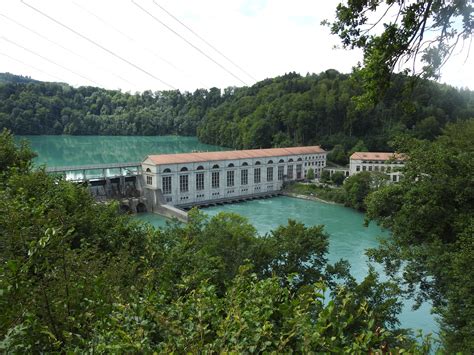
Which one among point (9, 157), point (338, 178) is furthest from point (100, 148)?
point (9, 157)

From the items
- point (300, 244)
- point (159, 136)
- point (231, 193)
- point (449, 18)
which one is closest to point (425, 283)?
point (300, 244)

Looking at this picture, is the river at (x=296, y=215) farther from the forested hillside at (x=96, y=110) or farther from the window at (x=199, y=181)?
the forested hillside at (x=96, y=110)

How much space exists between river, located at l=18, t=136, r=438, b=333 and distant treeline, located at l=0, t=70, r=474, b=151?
6298 mm

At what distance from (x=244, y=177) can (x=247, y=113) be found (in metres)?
27.8

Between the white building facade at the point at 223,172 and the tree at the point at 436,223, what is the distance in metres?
18.1

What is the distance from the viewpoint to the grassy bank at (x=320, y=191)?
26350 millimetres

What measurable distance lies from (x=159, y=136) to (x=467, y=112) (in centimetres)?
4772

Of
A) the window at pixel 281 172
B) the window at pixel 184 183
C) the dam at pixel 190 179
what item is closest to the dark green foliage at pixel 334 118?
the window at pixel 281 172

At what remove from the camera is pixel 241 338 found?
2088 mm

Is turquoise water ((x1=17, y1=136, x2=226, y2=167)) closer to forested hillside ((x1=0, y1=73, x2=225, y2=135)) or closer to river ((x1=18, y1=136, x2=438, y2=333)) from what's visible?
river ((x1=18, y1=136, x2=438, y2=333))

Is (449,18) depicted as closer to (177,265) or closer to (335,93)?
(177,265)

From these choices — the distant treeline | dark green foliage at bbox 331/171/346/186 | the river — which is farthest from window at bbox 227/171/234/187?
the distant treeline

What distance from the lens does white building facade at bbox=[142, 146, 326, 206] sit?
24281 mm

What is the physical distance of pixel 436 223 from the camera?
6.69 meters
